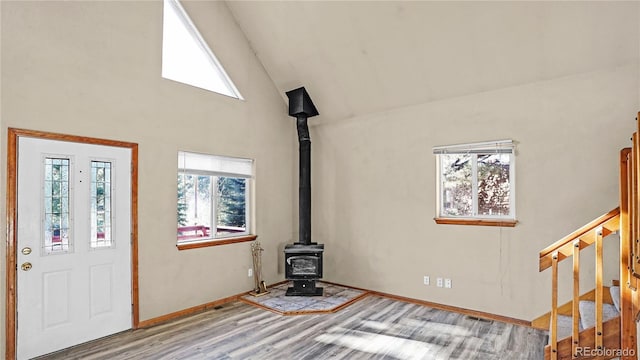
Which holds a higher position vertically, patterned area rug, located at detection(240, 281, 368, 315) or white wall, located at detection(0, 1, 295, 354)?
white wall, located at detection(0, 1, 295, 354)

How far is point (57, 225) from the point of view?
3.28 meters

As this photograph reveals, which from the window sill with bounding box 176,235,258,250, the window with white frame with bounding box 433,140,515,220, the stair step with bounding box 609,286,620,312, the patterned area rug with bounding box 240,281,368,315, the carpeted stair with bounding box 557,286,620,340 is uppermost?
the window with white frame with bounding box 433,140,515,220

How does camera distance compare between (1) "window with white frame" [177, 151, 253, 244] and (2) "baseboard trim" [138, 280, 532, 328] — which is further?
(1) "window with white frame" [177, 151, 253, 244]

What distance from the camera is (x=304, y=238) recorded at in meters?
5.10

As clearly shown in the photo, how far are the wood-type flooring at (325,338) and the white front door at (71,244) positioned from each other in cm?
22

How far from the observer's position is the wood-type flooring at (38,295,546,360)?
313cm

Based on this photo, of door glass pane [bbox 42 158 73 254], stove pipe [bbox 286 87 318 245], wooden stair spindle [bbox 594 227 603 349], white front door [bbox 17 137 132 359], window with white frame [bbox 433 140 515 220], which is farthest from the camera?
stove pipe [bbox 286 87 318 245]

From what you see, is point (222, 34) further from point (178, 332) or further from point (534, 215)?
point (534, 215)

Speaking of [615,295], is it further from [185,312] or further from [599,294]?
[185,312]

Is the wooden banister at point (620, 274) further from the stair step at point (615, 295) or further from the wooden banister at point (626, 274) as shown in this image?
the stair step at point (615, 295)

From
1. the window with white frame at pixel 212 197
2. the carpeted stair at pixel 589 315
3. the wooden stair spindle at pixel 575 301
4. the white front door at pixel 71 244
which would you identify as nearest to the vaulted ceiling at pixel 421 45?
the window with white frame at pixel 212 197

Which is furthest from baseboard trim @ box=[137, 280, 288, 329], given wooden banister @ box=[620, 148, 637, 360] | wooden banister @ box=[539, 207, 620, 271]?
wooden banister @ box=[620, 148, 637, 360]

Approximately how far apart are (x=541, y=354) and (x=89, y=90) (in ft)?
16.3

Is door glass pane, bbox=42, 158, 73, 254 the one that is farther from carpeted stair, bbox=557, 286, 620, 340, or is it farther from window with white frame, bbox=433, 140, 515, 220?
carpeted stair, bbox=557, 286, 620, 340
